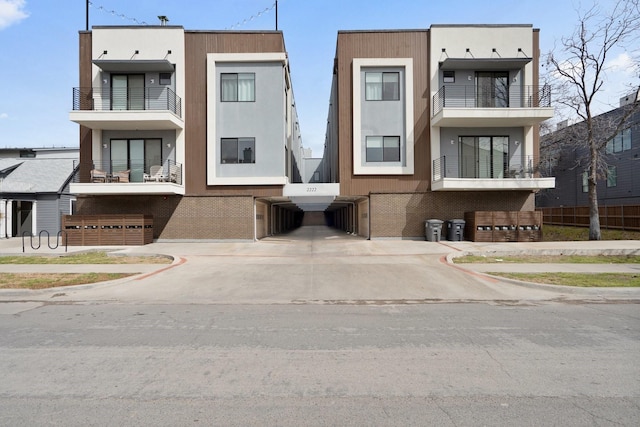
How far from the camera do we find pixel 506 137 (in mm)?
22250

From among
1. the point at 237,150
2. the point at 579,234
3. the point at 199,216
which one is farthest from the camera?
the point at 579,234

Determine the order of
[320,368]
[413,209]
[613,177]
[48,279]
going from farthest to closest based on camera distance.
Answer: [613,177] < [413,209] < [48,279] < [320,368]

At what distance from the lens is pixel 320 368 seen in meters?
4.47

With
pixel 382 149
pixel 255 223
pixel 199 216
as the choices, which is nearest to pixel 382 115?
pixel 382 149

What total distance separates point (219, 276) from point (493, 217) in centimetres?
1502

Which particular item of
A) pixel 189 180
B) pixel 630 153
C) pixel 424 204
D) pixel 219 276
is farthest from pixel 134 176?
pixel 630 153

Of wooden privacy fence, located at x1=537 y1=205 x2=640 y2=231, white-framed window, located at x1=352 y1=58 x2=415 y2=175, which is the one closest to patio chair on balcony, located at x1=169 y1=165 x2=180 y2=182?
white-framed window, located at x1=352 y1=58 x2=415 y2=175

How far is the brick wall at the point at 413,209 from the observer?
21.8 m

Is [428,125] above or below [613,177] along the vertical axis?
above

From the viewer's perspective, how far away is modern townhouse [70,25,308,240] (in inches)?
853

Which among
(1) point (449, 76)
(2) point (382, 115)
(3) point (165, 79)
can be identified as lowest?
(2) point (382, 115)

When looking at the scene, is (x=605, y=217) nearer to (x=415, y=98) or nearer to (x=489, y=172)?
(x=489, y=172)

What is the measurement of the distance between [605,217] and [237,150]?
24.0m

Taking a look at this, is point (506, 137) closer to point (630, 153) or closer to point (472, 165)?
point (472, 165)
